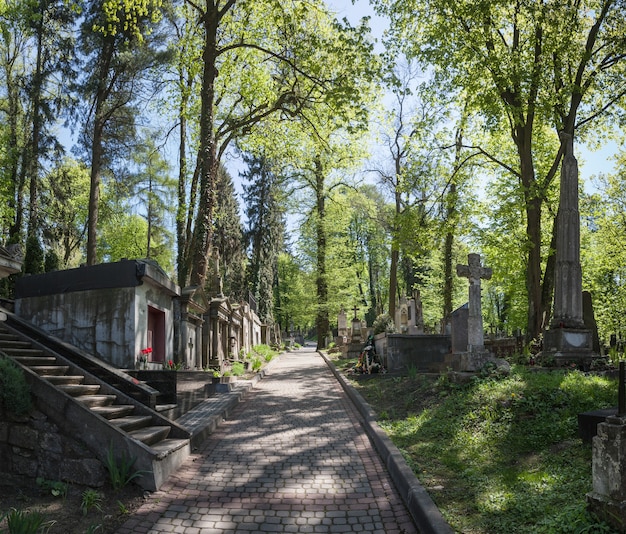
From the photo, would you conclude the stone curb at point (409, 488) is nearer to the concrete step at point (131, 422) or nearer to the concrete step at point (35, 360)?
the concrete step at point (131, 422)

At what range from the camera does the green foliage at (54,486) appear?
4910 millimetres

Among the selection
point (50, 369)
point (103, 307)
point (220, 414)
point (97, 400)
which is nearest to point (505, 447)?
point (220, 414)

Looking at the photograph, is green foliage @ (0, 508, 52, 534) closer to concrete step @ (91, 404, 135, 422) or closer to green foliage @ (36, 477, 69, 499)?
green foliage @ (36, 477, 69, 499)

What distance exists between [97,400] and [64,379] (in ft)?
1.99

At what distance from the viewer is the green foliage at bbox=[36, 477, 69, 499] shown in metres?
4.91

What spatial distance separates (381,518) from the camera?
14.8ft

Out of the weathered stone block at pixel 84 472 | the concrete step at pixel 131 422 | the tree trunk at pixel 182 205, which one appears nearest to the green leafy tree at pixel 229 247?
the tree trunk at pixel 182 205

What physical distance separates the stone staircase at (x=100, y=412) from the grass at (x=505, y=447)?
9.54 ft

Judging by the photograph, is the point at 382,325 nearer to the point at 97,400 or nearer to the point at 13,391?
the point at 97,400

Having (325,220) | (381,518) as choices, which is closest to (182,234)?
(325,220)

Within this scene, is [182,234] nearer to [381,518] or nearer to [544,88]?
[544,88]

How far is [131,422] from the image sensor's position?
6.05 meters

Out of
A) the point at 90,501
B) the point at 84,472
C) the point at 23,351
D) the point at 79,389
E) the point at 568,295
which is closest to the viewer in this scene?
the point at 90,501

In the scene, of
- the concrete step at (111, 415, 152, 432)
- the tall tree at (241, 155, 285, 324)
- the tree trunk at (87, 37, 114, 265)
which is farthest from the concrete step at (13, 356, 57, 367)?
the tall tree at (241, 155, 285, 324)
